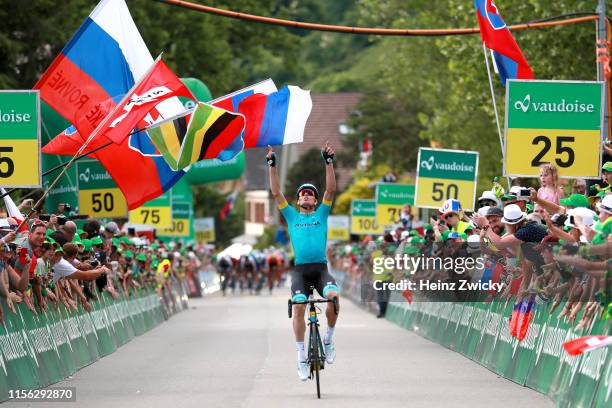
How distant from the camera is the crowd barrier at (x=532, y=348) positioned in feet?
40.5

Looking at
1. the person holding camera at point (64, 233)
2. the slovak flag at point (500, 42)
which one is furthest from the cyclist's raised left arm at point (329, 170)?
the slovak flag at point (500, 42)

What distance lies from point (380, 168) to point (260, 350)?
48638 millimetres

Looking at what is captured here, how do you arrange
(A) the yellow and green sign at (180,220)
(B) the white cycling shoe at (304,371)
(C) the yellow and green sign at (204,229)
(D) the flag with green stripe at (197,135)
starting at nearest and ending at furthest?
(B) the white cycling shoe at (304,371) < (D) the flag with green stripe at (197,135) < (A) the yellow and green sign at (180,220) < (C) the yellow and green sign at (204,229)

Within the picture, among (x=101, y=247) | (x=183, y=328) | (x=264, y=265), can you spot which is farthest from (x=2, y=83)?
(x=264, y=265)

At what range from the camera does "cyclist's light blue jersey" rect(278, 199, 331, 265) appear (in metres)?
15.9

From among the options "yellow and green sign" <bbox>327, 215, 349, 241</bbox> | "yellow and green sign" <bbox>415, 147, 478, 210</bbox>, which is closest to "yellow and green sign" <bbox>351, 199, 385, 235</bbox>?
"yellow and green sign" <bbox>327, 215, 349, 241</bbox>

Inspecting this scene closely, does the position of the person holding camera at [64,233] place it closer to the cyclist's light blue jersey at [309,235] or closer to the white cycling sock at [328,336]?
the cyclist's light blue jersey at [309,235]

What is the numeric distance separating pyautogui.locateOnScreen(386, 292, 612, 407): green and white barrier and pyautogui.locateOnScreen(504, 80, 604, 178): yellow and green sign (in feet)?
6.92

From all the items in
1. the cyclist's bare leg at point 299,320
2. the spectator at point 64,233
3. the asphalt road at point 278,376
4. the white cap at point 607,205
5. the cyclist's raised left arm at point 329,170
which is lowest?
the asphalt road at point 278,376

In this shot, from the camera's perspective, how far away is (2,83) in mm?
32375

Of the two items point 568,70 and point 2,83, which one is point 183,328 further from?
point 568,70

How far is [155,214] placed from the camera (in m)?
39.8

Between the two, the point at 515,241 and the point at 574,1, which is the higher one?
the point at 574,1

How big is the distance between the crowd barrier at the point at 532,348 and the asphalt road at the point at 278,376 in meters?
0.22
